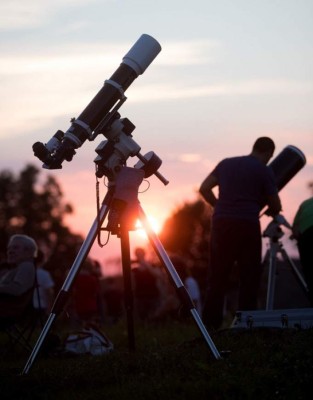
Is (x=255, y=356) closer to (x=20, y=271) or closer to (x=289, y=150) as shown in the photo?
(x=20, y=271)

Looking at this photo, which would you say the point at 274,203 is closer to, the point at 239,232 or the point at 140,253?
the point at 239,232

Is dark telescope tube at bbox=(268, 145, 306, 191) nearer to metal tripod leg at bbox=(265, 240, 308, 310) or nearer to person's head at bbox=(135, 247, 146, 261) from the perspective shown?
metal tripod leg at bbox=(265, 240, 308, 310)

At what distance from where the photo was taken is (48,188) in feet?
258

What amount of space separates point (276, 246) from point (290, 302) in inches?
186

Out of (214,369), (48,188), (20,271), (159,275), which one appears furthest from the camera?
(48,188)

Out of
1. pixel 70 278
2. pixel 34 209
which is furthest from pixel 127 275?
pixel 34 209

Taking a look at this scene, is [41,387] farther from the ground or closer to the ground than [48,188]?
closer to the ground

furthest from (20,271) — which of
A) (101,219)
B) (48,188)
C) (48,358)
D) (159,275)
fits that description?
(48,188)

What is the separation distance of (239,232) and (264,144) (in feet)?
3.96

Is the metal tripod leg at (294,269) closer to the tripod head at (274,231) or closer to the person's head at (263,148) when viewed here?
the tripod head at (274,231)

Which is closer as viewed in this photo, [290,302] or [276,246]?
[276,246]

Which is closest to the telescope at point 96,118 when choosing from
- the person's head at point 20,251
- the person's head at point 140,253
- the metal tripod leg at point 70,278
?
the metal tripod leg at point 70,278

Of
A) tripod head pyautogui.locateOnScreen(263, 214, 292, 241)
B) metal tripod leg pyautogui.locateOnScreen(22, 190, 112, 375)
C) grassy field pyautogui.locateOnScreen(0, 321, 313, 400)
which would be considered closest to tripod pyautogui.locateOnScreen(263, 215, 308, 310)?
tripod head pyautogui.locateOnScreen(263, 214, 292, 241)

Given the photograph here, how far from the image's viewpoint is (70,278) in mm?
6074
